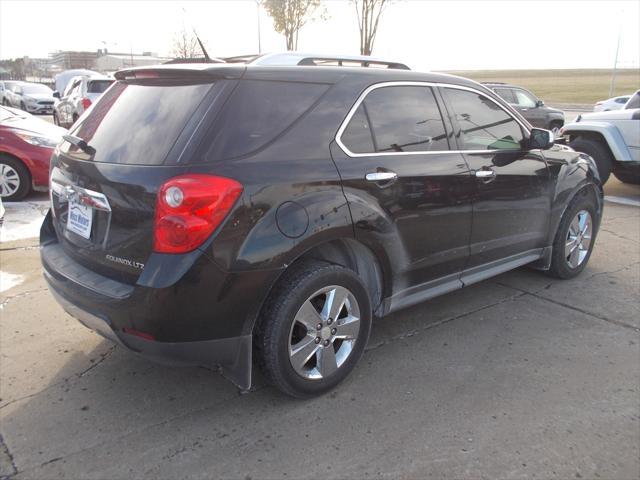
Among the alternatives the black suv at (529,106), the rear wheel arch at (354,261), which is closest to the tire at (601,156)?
the rear wheel arch at (354,261)

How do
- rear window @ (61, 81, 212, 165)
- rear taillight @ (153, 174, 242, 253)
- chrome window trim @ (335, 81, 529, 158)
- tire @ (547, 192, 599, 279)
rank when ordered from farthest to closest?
tire @ (547, 192, 599, 279) < chrome window trim @ (335, 81, 529, 158) < rear window @ (61, 81, 212, 165) < rear taillight @ (153, 174, 242, 253)

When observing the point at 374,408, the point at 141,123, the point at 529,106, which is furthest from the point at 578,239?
the point at 529,106

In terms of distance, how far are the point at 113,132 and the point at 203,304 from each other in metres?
1.11

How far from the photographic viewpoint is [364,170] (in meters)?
3.08

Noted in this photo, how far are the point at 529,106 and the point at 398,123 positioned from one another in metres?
16.0

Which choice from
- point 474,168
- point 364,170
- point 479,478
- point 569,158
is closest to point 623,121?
point 569,158

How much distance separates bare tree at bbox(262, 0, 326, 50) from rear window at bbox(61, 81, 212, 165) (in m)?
29.5

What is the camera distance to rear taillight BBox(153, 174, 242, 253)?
2473mm

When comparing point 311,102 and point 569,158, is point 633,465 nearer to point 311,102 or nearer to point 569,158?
point 311,102

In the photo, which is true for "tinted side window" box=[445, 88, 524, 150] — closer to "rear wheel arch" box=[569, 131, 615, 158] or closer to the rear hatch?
the rear hatch

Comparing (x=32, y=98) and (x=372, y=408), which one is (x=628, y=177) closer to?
(x=372, y=408)

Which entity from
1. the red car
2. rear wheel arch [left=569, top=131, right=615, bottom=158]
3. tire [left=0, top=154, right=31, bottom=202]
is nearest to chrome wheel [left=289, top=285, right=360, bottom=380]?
the red car

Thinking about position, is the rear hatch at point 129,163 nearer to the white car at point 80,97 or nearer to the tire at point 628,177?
the tire at point 628,177

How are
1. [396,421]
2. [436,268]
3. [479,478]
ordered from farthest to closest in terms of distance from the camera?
[436,268]
[396,421]
[479,478]
